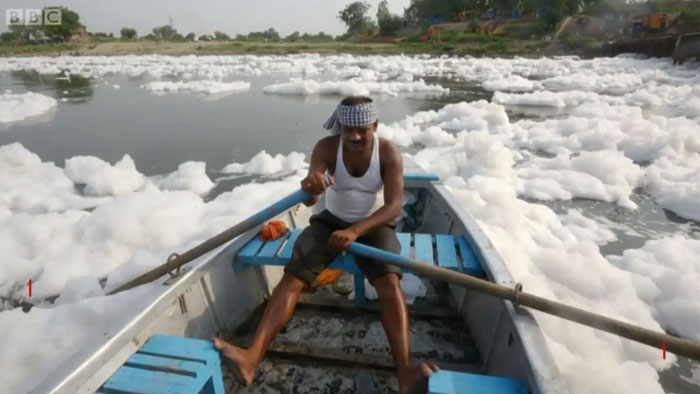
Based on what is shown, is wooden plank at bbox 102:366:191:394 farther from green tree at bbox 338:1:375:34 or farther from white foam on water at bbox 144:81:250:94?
green tree at bbox 338:1:375:34

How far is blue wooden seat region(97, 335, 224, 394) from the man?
0.47 feet

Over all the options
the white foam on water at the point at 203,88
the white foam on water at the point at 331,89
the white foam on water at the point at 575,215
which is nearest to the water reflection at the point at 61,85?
the white foam on water at the point at 203,88

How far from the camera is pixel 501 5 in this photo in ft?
A: 215

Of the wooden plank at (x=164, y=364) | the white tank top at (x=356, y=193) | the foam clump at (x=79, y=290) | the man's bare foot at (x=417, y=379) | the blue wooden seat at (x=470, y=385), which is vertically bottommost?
the foam clump at (x=79, y=290)

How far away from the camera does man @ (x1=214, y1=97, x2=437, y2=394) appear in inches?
96.0

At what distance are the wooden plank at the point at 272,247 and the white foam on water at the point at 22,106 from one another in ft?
48.0

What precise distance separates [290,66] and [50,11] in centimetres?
5349

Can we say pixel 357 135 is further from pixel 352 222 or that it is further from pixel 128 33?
pixel 128 33

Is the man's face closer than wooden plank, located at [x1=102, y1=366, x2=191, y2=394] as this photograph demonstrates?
No

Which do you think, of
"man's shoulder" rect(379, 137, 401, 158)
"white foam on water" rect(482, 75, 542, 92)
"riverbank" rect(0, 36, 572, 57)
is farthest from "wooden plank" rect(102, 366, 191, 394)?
"riverbank" rect(0, 36, 572, 57)

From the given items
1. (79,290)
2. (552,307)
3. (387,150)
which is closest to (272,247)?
(387,150)

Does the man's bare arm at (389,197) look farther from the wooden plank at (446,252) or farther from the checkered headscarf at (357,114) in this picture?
the wooden plank at (446,252)

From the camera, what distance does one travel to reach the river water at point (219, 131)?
626cm

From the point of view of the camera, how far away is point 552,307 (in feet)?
7.02
